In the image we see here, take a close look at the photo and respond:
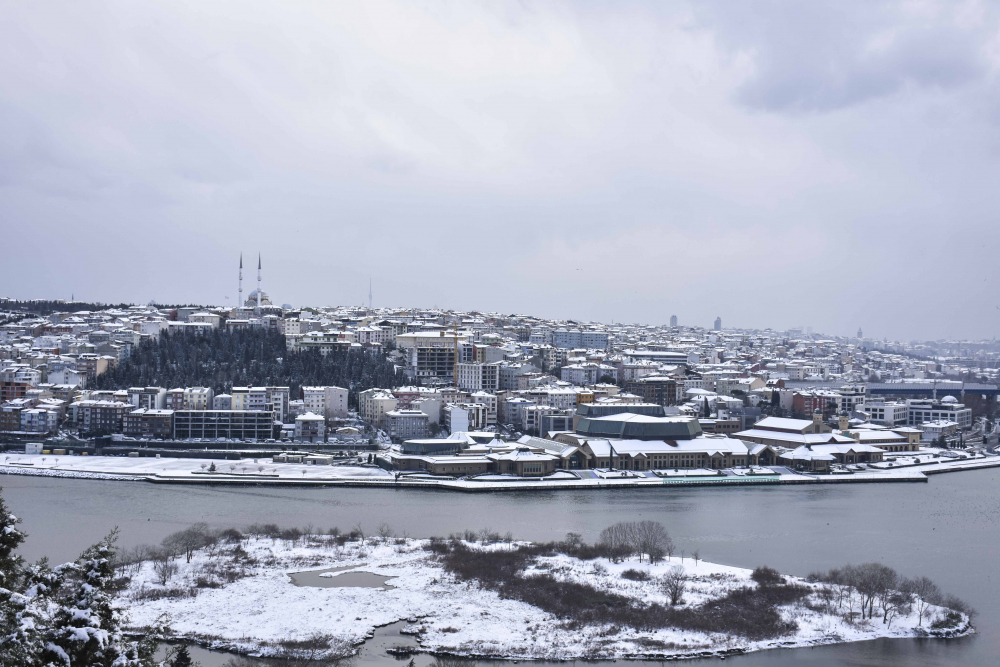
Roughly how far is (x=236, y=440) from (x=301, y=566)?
28.9 ft

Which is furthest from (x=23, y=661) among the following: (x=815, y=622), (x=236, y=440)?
(x=236, y=440)

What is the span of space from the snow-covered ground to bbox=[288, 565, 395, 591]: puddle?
0.04 metres

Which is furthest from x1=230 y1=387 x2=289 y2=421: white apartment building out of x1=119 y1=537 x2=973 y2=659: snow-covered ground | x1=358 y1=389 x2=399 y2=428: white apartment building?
x1=119 y1=537 x2=973 y2=659: snow-covered ground

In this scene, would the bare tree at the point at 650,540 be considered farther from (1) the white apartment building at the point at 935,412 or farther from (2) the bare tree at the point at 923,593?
(1) the white apartment building at the point at 935,412

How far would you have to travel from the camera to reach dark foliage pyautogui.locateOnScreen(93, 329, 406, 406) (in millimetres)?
18859

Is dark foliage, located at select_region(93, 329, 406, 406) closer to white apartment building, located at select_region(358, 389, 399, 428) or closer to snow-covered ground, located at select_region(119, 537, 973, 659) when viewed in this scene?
white apartment building, located at select_region(358, 389, 399, 428)

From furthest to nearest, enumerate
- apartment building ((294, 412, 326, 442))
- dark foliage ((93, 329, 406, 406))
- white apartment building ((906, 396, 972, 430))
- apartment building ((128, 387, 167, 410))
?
white apartment building ((906, 396, 972, 430)), dark foliage ((93, 329, 406, 406)), apartment building ((128, 387, 167, 410)), apartment building ((294, 412, 326, 442))

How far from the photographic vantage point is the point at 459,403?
17.5m

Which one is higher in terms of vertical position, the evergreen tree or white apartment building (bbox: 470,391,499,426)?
the evergreen tree

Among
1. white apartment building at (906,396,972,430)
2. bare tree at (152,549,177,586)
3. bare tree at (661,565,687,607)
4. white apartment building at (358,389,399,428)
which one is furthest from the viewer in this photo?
white apartment building at (906,396,972,430)

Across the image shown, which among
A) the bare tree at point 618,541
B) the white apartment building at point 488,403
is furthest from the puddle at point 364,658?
the white apartment building at point 488,403

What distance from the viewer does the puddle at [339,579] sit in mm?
7059

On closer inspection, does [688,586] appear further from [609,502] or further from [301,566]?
[609,502]

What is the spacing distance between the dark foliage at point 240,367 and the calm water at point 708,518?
6300mm
